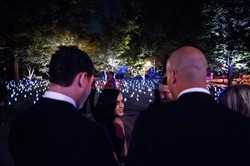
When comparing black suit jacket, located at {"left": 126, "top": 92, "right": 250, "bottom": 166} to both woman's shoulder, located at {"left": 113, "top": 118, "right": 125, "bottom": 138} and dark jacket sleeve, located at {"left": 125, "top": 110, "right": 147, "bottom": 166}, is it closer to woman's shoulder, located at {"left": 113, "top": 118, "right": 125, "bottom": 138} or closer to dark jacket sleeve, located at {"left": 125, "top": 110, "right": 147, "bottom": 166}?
dark jacket sleeve, located at {"left": 125, "top": 110, "right": 147, "bottom": 166}

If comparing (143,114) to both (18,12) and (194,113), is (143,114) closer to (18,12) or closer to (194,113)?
(194,113)

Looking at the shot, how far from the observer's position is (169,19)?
30422 mm

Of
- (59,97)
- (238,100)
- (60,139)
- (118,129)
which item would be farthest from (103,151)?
(118,129)

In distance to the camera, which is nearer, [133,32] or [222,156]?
[222,156]

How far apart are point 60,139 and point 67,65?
0.48 meters

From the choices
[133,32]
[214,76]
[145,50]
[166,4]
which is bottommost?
[214,76]

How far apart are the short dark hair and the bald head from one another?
0.59 meters

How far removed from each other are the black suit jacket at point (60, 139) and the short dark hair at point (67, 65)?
0.16m

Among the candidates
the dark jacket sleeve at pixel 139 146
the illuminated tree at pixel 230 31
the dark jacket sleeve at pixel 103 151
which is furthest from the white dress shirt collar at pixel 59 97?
the illuminated tree at pixel 230 31

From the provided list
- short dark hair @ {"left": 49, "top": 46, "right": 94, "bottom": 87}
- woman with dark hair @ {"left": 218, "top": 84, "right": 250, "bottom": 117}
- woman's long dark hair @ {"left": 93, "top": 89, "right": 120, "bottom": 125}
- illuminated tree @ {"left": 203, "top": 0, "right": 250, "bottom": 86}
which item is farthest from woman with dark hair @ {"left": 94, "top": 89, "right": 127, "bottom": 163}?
illuminated tree @ {"left": 203, "top": 0, "right": 250, "bottom": 86}

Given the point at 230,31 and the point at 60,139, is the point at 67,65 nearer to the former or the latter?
the point at 60,139

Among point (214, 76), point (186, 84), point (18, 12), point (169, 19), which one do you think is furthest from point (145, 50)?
point (186, 84)

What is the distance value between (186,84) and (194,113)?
22cm

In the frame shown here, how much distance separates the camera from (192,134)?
1.74 metres
